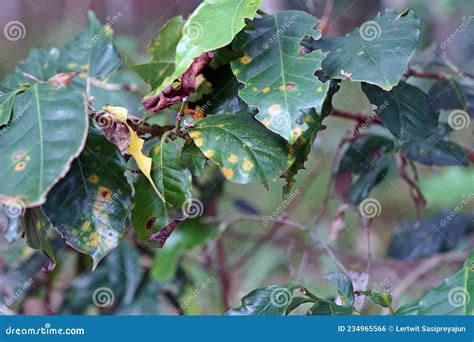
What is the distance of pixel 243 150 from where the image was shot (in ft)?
3.43

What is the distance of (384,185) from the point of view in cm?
253

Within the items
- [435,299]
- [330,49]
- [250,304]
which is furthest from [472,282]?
[330,49]

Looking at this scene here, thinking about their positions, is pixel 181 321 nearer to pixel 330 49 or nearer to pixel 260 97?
pixel 260 97

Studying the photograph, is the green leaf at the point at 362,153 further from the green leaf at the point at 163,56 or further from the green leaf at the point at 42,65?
the green leaf at the point at 42,65

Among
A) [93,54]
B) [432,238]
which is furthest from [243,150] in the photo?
[432,238]

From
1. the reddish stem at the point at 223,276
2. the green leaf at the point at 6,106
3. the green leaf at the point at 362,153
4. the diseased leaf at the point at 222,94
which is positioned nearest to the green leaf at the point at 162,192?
the diseased leaf at the point at 222,94

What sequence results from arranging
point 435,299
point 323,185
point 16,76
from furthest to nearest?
point 323,185 → point 16,76 → point 435,299

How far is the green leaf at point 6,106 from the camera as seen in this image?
3.29ft

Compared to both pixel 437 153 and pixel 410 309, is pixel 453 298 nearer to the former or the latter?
pixel 410 309

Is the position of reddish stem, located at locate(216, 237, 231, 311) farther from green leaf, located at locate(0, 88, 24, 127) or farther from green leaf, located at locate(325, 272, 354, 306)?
green leaf, located at locate(0, 88, 24, 127)

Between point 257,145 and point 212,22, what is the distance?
213 millimetres

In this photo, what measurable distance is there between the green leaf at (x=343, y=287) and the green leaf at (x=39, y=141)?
1.66ft

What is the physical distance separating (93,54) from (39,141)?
601 mm

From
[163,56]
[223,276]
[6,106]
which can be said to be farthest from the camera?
[223,276]
